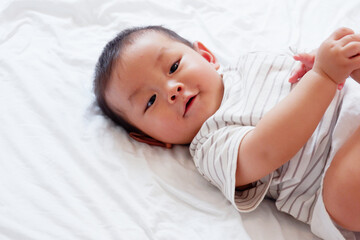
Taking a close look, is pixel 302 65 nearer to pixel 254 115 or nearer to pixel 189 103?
pixel 254 115

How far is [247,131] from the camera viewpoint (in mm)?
927

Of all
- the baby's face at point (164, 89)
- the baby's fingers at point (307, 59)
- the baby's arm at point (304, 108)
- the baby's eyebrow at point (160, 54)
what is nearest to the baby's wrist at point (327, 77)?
the baby's arm at point (304, 108)

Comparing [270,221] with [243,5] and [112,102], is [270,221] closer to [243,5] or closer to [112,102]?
[112,102]

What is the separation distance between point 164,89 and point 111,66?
166mm

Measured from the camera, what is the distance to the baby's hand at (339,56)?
0.83 meters

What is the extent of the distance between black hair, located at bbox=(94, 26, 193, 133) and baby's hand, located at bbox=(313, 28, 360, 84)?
1.48ft

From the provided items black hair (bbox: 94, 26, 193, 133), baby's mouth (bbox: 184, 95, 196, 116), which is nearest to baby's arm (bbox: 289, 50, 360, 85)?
baby's mouth (bbox: 184, 95, 196, 116)

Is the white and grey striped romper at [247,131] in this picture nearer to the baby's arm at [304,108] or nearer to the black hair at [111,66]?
the baby's arm at [304,108]

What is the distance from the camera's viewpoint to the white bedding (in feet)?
2.99

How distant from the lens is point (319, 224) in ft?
2.89

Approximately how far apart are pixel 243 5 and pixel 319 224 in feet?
3.10

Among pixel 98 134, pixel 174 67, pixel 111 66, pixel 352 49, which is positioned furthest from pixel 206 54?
pixel 352 49

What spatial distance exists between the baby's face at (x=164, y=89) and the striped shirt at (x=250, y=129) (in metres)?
0.04

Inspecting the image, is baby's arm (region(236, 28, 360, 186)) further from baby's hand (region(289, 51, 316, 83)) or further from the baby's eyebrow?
the baby's eyebrow
